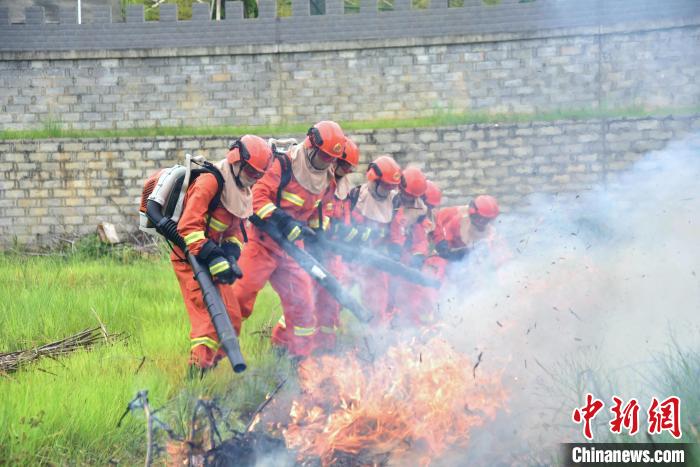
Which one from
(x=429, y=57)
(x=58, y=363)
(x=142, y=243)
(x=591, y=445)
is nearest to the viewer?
(x=591, y=445)

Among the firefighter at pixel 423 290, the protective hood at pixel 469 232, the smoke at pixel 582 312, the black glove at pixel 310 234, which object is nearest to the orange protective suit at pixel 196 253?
the black glove at pixel 310 234

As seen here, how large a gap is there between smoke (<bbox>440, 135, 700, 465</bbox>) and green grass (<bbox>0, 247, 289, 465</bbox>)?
5.20 feet

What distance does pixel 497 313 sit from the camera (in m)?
6.41

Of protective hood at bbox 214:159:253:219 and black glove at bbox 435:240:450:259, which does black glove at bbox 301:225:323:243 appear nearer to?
protective hood at bbox 214:159:253:219

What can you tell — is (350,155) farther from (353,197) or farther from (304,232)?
(353,197)

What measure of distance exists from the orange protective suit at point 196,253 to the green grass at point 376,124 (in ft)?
33.2

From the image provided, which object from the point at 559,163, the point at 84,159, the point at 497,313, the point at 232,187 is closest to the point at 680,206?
the point at 497,313

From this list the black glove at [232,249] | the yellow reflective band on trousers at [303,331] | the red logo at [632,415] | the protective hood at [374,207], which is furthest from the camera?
the protective hood at [374,207]

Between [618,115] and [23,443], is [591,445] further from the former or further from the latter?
[618,115]

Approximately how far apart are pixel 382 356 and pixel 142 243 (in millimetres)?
9594

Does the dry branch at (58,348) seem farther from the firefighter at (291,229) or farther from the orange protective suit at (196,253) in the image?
the firefighter at (291,229)

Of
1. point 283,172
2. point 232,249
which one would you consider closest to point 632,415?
point 232,249

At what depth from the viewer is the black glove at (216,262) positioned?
553 centimetres

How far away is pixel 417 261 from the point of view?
29.5 ft
